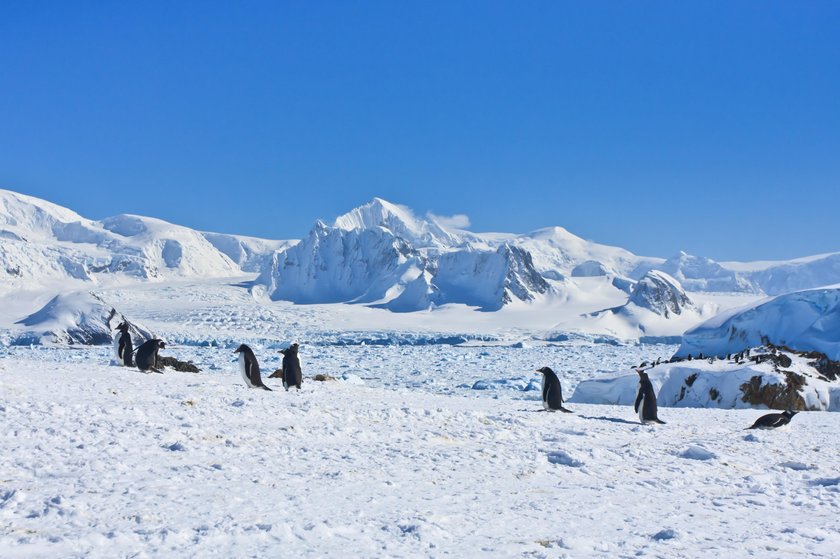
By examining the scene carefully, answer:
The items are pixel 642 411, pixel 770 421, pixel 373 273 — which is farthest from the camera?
pixel 373 273

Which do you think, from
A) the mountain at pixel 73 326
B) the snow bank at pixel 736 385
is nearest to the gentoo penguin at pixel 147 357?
the snow bank at pixel 736 385

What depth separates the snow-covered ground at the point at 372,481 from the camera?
362 centimetres

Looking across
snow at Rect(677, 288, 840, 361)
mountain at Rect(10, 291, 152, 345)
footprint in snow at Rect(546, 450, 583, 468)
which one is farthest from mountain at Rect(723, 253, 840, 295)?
footprint in snow at Rect(546, 450, 583, 468)

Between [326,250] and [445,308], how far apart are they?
70.8ft

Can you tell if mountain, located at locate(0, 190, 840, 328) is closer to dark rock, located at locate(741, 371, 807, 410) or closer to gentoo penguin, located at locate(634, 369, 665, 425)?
dark rock, located at locate(741, 371, 807, 410)

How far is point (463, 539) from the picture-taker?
3.76 m

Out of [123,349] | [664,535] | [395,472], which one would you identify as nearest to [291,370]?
[123,349]

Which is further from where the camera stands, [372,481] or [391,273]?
[391,273]

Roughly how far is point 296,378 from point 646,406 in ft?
14.9

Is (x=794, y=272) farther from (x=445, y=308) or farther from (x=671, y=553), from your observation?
(x=671, y=553)

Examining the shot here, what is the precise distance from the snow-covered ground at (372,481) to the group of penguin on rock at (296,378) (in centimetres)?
54

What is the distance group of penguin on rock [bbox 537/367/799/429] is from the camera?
8883mm

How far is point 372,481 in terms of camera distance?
484 cm

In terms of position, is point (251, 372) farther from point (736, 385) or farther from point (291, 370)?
point (736, 385)
